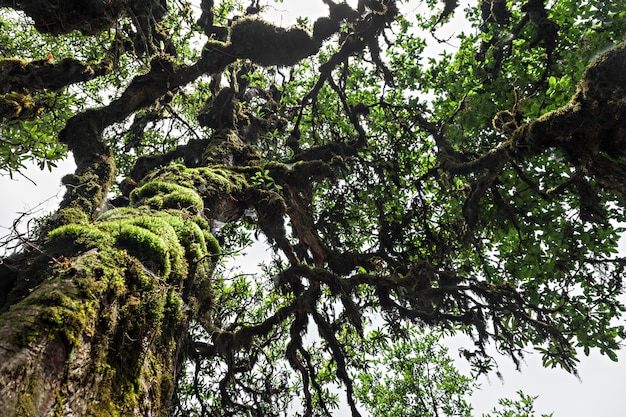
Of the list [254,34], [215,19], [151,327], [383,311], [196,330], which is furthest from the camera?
[215,19]

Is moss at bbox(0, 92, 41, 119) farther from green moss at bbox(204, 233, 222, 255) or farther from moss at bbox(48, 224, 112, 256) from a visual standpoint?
green moss at bbox(204, 233, 222, 255)

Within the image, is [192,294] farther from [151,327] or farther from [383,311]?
[383,311]

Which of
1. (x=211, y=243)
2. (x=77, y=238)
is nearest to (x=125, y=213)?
(x=77, y=238)

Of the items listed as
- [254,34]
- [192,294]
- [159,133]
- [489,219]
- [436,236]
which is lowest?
[192,294]

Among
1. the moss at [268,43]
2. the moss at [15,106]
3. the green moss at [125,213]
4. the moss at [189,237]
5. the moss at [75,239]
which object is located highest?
the moss at [268,43]

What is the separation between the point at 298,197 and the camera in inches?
319

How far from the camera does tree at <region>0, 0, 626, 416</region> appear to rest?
2.82m

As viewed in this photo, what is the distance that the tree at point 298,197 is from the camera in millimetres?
2816

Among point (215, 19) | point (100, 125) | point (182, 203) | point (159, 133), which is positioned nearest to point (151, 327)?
point (182, 203)

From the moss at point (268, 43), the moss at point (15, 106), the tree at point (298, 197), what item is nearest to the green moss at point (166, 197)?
the tree at point (298, 197)

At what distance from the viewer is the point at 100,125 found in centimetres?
628

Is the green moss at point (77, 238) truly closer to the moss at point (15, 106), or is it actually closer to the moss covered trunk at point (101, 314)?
the moss covered trunk at point (101, 314)

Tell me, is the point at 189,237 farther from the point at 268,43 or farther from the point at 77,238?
the point at 268,43

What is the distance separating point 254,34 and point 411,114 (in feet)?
13.2
